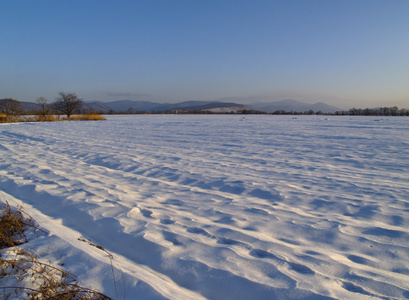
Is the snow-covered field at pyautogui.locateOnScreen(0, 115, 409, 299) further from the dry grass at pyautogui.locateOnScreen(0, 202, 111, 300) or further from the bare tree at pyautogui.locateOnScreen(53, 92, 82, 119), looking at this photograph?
the bare tree at pyautogui.locateOnScreen(53, 92, 82, 119)

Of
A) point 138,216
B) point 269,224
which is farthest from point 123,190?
point 269,224

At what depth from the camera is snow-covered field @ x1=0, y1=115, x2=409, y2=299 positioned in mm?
1884

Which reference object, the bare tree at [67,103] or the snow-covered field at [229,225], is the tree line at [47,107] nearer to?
the bare tree at [67,103]

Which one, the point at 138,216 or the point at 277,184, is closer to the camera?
the point at 138,216

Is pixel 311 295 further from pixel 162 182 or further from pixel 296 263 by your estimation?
pixel 162 182

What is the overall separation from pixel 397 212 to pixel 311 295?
2237 millimetres

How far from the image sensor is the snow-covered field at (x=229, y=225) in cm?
188

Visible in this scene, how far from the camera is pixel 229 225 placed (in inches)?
111

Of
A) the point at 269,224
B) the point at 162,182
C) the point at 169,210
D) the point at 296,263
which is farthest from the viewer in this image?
the point at 162,182

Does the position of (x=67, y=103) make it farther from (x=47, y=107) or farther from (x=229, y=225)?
(x=229, y=225)

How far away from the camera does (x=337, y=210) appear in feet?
10.5

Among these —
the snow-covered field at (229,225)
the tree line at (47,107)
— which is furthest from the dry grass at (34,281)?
the tree line at (47,107)

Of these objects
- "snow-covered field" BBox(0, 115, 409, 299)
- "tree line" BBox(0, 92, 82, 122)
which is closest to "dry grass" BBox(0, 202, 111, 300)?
"snow-covered field" BBox(0, 115, 409, 299)

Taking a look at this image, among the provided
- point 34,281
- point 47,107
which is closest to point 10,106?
point 47,107
